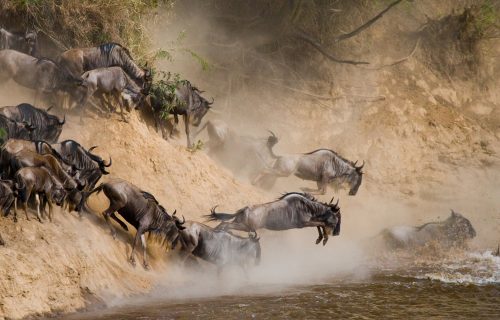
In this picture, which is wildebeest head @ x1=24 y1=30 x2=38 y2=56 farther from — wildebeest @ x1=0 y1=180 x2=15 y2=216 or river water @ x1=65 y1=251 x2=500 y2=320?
river water @ x1=65 y1=251 x2=500 y2=320

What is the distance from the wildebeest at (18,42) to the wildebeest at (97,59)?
0.61 m

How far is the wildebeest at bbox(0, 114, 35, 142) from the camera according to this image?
1181cm

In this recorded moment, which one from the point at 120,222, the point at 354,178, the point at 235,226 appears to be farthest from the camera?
the point at 354,178

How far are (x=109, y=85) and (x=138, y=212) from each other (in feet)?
11.0

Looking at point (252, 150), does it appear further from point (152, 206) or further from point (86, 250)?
point (86, 250)

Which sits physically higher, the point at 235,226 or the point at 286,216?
the point at 286,216

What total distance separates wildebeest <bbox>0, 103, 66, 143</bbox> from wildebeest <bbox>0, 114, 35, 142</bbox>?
0.45ft

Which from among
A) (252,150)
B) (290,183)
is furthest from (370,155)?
(252,150)

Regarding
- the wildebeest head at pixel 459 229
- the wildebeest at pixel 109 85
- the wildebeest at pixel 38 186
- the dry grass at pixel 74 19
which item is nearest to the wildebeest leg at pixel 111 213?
the wildebeest at pixel 38 186

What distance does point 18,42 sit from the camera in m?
14.8

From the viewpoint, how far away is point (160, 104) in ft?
51.0

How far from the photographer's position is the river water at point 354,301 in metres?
9.99

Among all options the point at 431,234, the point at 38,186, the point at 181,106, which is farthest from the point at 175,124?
the point at 431,234

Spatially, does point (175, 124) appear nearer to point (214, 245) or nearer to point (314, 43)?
point (214, 245)
